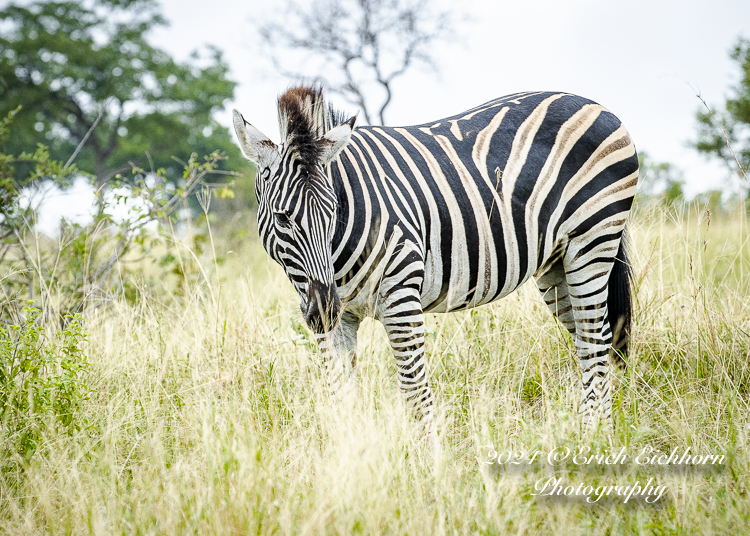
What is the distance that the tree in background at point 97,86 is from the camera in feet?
76.2

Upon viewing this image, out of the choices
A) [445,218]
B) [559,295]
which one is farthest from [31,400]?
[559,295]

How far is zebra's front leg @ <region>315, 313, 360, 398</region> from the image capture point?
119 inches

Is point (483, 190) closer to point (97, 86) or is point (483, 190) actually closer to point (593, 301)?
point (593, 301)

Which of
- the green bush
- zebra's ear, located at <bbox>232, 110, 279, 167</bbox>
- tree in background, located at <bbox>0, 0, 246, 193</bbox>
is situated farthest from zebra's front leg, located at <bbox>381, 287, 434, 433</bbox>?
tree in background, located at <bbox>0, 0, 246, 193</bbox>

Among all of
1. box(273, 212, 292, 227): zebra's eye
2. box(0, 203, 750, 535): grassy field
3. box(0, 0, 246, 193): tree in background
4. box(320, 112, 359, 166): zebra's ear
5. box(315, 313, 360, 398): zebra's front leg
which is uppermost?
box(0, 0, 246, 193): tree in background

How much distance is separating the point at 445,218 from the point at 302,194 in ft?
2.97

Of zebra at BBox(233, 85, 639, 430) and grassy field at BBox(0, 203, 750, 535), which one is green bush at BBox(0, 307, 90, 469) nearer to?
grassy field at BBox(0, 203, 750, 535)

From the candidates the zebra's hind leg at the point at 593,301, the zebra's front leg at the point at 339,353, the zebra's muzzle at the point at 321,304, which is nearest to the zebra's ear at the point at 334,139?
the zebra's muzzle at the point at 321,304

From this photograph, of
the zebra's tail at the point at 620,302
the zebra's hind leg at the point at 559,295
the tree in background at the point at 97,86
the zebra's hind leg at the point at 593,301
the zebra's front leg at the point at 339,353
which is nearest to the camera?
the zebra's front leg at the point at 339,353

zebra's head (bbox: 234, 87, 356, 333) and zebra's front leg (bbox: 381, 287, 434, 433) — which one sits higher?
zebra's head (bbox: 234, 87, 356, 333)

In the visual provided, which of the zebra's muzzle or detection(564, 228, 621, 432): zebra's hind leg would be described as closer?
the zebra's muzzle

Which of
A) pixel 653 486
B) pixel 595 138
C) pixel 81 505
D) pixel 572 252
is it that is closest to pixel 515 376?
pixel 572 252

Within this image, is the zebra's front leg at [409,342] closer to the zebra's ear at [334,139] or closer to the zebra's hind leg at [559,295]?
the zebra's ear at [334,139]

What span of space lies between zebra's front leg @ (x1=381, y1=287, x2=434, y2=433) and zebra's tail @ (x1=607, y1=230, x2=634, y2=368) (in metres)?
1.55
